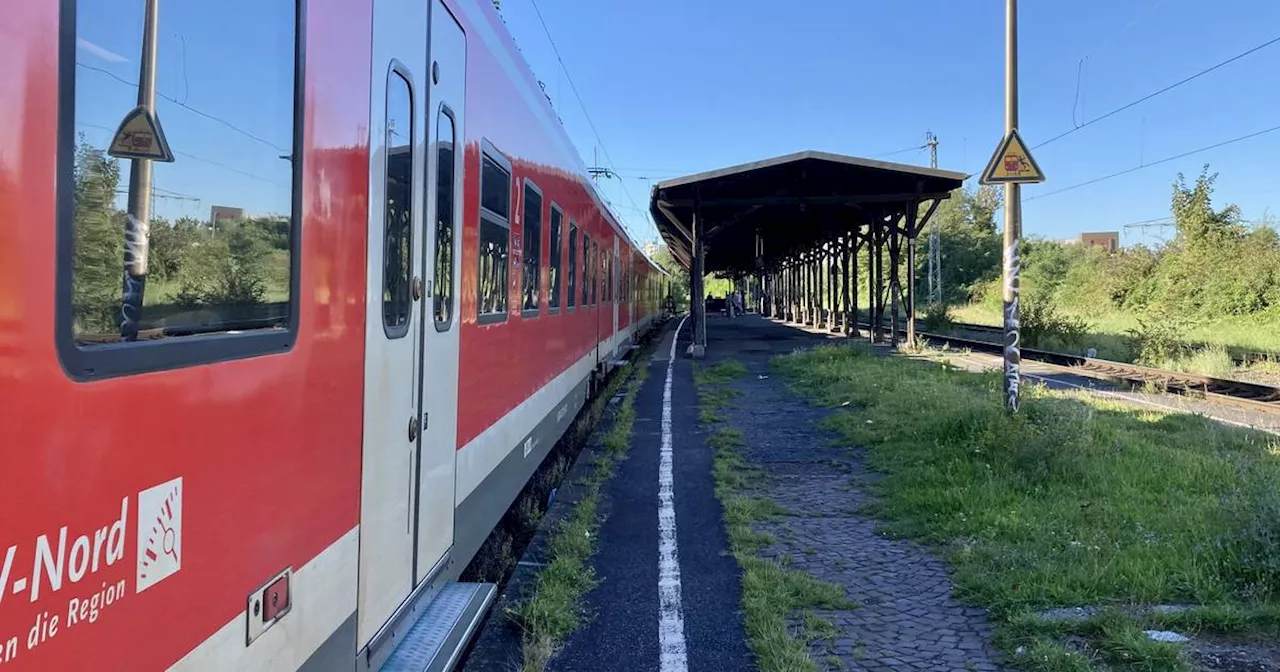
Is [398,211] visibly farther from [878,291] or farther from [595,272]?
[878,291]

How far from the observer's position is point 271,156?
227cm

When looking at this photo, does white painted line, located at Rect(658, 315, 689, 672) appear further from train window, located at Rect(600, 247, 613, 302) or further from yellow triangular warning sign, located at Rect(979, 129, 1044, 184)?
train window, located at Rect(600, 247, 613, 302)

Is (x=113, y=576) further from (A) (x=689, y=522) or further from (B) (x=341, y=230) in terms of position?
(A) (x=689, y=522)

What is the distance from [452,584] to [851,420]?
7083mm

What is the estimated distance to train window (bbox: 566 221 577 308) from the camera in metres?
8.95

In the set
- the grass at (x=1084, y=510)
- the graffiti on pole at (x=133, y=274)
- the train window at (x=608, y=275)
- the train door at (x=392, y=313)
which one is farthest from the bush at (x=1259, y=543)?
the train window at (x=608, y=275)

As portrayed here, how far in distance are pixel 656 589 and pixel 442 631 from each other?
71.7 inches

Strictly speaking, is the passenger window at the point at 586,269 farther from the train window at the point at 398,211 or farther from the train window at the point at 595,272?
the train window at the point at 398,211

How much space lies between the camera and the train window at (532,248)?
6.20 meters

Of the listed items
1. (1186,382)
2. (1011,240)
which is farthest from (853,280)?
(1011,240)

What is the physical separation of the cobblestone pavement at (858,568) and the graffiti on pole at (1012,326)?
1630 mm

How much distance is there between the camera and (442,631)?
11.4 feet

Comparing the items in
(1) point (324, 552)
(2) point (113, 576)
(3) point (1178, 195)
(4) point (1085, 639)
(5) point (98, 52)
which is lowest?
(4) point (1085, 639)

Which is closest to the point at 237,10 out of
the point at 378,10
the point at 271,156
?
the point at 271,156
